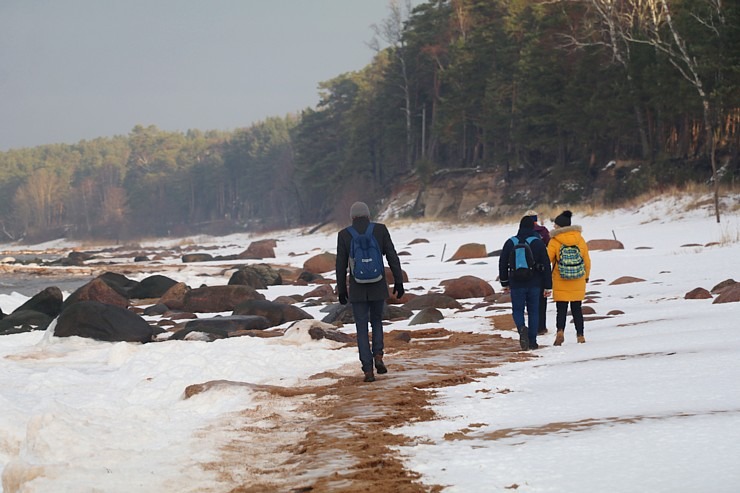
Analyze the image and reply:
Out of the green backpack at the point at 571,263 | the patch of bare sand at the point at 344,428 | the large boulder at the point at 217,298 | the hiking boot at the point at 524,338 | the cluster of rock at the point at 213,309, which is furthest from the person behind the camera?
the large boulder at the point at 217,298

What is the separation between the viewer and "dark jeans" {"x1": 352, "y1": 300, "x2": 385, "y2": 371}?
346 inches

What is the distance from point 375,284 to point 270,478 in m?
4.16

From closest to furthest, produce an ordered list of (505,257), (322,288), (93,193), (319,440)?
(319,440), (505,257), (322,288), (93,193)

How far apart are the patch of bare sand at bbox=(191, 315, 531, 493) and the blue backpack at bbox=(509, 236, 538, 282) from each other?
3.11ft

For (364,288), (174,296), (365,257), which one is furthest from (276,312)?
(365,257)

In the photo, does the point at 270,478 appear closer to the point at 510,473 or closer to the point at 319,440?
the point at 319,440

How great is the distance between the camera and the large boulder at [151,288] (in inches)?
999

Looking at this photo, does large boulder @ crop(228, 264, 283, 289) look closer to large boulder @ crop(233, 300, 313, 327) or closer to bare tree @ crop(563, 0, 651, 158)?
large boulder @ crop(233, 300, 313, 327)

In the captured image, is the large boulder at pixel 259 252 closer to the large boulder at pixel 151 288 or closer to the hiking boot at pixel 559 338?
the large boulder at pixel 151 288

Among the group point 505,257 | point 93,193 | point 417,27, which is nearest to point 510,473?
point 505,257

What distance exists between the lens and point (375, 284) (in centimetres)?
892

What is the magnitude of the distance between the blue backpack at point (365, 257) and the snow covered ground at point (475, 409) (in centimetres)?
111

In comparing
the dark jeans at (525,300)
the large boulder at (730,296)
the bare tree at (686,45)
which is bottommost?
the large boulder at (730,296)

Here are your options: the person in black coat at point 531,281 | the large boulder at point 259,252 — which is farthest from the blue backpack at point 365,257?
the large boulder at point 259,252
